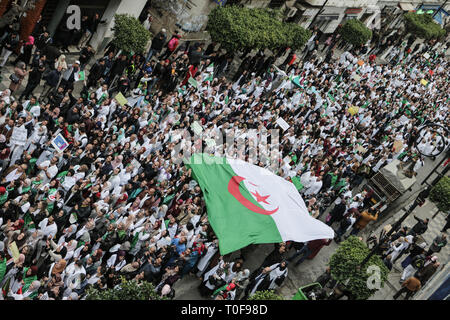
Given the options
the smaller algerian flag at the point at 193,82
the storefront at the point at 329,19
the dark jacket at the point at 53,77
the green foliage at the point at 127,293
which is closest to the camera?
the green foliage at the point at 127,293

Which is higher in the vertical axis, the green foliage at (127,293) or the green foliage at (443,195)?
the green foliage at (443,195)

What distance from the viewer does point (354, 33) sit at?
118ft

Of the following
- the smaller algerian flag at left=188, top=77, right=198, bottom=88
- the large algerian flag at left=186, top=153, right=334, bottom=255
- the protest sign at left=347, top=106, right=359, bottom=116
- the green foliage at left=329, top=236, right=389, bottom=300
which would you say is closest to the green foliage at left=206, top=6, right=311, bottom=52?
the smaller algerian flag at left=188, top=77, right=198, bottom=88

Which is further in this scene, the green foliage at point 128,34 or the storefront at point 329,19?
the storefront at point 329,19

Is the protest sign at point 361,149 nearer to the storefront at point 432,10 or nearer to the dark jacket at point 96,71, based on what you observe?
the dark jacket at point 96,71

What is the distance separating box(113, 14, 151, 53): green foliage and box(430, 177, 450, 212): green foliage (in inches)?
538

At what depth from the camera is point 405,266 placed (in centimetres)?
1961

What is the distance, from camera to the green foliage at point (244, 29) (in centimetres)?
2398

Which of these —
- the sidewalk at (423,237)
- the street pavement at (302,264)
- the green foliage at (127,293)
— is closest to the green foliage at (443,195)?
the sidewalk at (423,237)

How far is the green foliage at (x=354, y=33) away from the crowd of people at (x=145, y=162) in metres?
10.0

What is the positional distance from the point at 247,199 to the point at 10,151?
734 cm

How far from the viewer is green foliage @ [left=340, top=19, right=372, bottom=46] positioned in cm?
3594

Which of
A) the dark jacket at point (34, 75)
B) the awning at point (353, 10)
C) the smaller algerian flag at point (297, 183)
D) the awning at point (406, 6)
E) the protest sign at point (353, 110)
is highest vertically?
the awning at point (406, 6)

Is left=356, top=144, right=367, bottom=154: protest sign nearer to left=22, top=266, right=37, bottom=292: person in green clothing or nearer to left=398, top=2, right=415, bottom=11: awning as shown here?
left=22, top=266, right=37, bottom=292: person in green clothing
